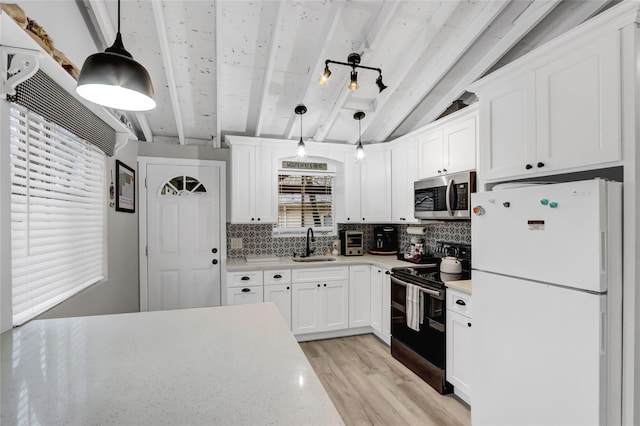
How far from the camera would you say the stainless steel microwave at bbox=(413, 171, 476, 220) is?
8.64ft

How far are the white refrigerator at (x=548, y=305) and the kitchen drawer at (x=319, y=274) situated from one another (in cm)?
174

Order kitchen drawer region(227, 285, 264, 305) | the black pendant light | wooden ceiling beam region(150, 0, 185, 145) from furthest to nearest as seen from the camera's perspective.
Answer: kitchen drawer region(227, 285, 264, 305), wooden ceiling beam region(150, 0, 185, 145), the black pendant light

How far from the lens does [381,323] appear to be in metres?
3.48

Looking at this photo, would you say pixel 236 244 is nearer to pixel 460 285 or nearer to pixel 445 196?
pixel 445 196

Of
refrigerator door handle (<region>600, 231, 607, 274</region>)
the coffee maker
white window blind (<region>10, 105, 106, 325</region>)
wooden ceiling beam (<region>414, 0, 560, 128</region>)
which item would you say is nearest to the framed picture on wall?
white window blind (<region>10, 105, 106, 325</region>)

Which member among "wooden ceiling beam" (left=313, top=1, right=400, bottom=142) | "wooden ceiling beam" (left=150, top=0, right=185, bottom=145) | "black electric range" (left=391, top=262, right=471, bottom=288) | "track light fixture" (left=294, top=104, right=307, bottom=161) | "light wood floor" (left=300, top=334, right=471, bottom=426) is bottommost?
"light wood floor" (left=300, top=334, right=471, bottom=426)

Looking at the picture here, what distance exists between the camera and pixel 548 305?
1.62 metres

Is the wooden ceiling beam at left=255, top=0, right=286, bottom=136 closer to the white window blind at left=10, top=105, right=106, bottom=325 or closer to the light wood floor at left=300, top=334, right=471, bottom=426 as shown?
the white window blind at left=10, top=105, right=106, bottom=325

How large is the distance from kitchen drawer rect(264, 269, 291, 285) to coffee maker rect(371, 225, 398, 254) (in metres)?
1.33

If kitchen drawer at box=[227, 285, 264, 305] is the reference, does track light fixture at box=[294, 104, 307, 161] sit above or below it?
above

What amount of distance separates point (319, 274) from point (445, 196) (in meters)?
1.62

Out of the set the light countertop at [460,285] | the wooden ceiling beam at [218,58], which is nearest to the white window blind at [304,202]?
the wooden ceiling beam at [218,58]

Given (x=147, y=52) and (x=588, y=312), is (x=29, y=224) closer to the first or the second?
(x=147, y=52)

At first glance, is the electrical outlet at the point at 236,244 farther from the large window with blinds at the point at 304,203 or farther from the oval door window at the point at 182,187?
the oval door window at the point at 182,187
